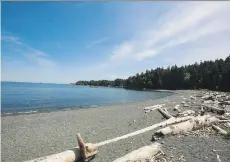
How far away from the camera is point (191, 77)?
395 feet

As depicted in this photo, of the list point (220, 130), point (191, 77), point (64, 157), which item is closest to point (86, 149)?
point (64, 157)

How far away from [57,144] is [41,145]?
111 centimetres

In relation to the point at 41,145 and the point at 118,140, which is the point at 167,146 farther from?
the point at 41,145

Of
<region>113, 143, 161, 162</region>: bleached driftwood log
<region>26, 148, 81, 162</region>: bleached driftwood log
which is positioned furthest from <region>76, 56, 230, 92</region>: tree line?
<region>26, 148, 81, 162</region>: bleached driftwood log

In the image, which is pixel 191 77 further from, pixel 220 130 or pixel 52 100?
pixel 220 130

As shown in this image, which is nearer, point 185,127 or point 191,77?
point 185,127

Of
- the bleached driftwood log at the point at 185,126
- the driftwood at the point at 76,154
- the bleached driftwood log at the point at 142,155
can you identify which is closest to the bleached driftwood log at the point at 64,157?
the driftwood at the point at 76,154

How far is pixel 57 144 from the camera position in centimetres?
1423

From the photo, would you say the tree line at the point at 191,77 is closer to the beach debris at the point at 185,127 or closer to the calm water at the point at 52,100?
the calm water at the point at 52,100

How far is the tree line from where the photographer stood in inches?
3816

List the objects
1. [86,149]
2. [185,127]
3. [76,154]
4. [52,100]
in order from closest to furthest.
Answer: [76,154] < [86,149] < [185,127] < [52,100]

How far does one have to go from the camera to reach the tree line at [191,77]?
3816 inches

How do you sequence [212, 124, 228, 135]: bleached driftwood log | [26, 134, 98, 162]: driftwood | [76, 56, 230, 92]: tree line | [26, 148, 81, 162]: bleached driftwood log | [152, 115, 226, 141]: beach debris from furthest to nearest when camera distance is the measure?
[76, 56, 230, 92]: tree line
[212, 124, 228, 135]: bleached driftwood log
[152, 115, 226, 141]: beach debris
[26, 134, 98, 162]: driftwood
[26, 148, 81, 162]: bleached driftwood log

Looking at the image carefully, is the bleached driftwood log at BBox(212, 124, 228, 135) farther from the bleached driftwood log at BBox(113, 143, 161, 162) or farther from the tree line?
the tree line
